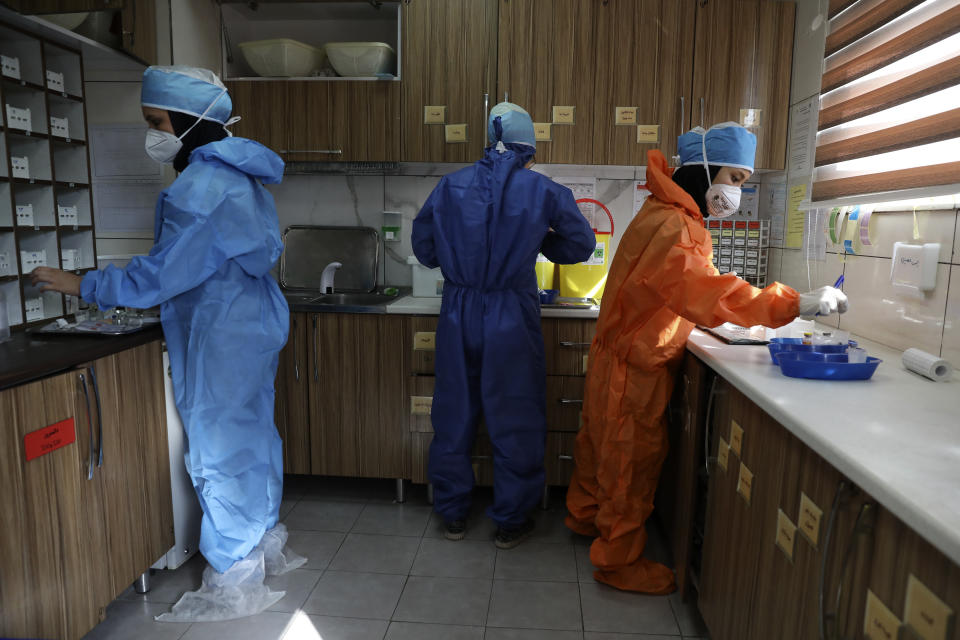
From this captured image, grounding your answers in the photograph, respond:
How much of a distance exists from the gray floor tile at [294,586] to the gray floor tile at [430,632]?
13.1 inches

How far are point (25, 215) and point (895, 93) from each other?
290 centimetres

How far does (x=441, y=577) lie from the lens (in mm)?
2154

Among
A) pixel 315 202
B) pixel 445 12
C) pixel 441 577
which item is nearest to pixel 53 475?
pixel 441 577

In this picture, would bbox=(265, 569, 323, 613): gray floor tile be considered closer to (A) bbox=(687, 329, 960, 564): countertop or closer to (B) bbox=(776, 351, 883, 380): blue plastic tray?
(A) bbox=(687, 329, 960, 564): countertop

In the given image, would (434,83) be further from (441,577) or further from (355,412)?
(441,577)

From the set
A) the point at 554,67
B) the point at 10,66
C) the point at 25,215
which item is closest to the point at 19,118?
the point at 10,66

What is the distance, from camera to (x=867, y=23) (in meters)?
1.98

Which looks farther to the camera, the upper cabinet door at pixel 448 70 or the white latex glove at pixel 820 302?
the upper cabinet door at pixel 448 70

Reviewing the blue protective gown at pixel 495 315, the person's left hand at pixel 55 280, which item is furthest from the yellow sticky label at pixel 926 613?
the person's left hand at pixel 55 280

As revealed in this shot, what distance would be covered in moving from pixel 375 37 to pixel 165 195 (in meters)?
1.59

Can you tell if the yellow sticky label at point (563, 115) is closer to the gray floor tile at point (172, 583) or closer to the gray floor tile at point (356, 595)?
the gray floor tile at point (356, 595)

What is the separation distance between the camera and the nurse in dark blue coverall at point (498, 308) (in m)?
2.17

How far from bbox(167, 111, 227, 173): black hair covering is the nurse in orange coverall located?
1328mm

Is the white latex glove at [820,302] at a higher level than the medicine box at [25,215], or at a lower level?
lower
